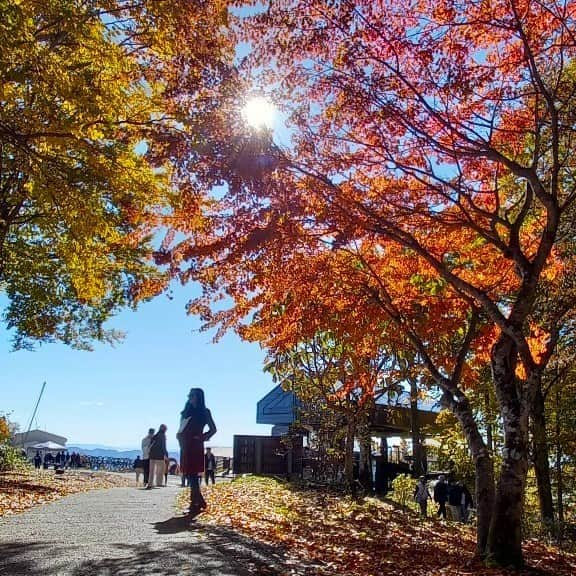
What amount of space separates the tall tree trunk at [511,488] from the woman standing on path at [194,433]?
371cm

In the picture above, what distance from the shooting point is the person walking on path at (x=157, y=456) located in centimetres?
1205

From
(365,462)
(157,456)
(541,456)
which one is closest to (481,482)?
(157,456)

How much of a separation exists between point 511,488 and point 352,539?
2594 mm

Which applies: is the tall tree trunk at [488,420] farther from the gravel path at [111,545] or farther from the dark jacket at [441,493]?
the gravel path at [111,545]

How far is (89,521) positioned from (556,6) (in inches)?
307

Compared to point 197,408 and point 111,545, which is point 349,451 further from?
point 111,545

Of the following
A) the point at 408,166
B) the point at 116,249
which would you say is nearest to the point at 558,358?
the point at 408,166

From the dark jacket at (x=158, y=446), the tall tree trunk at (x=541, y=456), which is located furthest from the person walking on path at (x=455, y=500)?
the dark jacket at (x=158, y=446)

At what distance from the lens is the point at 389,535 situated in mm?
8641

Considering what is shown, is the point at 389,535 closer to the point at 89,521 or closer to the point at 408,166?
the point at 89,521

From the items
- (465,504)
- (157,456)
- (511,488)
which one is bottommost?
(465,504)

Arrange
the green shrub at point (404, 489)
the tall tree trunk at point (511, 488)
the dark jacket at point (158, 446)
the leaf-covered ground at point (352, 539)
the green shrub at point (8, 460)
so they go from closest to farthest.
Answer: the leaf-covered ground at point (352, 539) → the tall tree trunk at point (511, 488) → the dark jacket at point (158, 446) → the green shrub at point (404, 489) → the green shrub at point (8, 460)

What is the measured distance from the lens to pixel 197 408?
7512 millimetres

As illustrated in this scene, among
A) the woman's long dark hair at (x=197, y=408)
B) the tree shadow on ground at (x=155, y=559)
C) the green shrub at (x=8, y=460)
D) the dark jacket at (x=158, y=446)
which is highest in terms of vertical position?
the woman's long dark hair at (x=197, y=408)
